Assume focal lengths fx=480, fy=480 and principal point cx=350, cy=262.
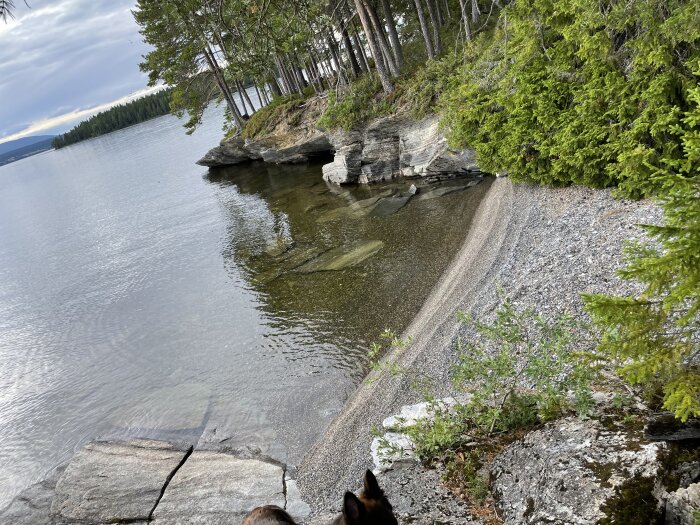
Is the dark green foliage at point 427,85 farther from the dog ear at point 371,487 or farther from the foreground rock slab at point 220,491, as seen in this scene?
the dog ear at point 371,487

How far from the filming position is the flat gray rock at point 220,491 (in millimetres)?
9844

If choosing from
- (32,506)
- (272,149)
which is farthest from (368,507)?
(272,149)

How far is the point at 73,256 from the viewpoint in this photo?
3584cm

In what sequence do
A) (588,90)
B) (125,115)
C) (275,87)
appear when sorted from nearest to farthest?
(588,90) → (275,87) → (125,115)

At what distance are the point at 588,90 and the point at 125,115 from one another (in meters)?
186

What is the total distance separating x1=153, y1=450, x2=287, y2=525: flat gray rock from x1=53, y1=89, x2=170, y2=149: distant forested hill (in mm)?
170434

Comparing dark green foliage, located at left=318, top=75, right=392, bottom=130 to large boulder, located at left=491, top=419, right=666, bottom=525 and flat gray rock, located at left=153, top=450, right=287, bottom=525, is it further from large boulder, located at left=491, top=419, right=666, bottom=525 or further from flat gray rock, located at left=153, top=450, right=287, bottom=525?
large boulder, located at left=491, top=419, right=666, bottom=525

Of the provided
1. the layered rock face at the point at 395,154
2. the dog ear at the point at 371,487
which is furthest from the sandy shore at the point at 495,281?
the layered rock face at the point at 395,154

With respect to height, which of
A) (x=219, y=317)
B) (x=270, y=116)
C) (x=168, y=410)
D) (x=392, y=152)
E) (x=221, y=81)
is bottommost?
(x=168, y=410)

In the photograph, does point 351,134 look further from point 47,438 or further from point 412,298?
point 47,438

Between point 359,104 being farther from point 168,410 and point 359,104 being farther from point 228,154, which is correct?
point 228,154

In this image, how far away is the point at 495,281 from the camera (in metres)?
11.2

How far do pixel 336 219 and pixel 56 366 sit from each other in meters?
14.7

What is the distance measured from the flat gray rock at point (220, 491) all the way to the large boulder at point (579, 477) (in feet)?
18.5
